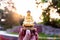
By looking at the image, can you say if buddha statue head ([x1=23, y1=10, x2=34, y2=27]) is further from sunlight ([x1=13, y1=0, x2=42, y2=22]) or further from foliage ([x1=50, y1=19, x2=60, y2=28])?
foliage ([x1=50, y1=19, x2=60, y2=28])

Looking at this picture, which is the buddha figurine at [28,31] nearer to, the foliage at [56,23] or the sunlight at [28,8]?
the sunlight at [28,8]

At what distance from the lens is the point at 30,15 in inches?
76.6

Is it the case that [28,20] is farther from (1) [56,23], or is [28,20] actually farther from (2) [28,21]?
(1) [56,23]

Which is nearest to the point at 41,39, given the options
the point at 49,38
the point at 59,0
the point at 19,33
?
the point at 49,38

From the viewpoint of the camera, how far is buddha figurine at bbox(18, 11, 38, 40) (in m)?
1.89

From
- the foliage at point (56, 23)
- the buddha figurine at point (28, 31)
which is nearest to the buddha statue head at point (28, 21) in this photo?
the buddha figurine at point (28, 31)

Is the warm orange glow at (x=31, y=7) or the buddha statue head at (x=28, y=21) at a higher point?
the warm orange glow at (x=31, y=7)

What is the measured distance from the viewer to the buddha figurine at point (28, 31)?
1.89 m

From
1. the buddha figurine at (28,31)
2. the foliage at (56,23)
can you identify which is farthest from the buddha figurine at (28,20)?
the foliage at (56,23)

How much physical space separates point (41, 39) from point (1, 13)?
482mm

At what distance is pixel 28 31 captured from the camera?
1.89 m

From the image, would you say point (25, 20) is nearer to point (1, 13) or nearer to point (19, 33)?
point (19, 33)

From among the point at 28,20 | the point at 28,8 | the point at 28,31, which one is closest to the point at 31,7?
the point at 28,8

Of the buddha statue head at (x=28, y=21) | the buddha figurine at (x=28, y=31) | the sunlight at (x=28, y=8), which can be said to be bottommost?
the buddha figurine at (x=28, y=31)
